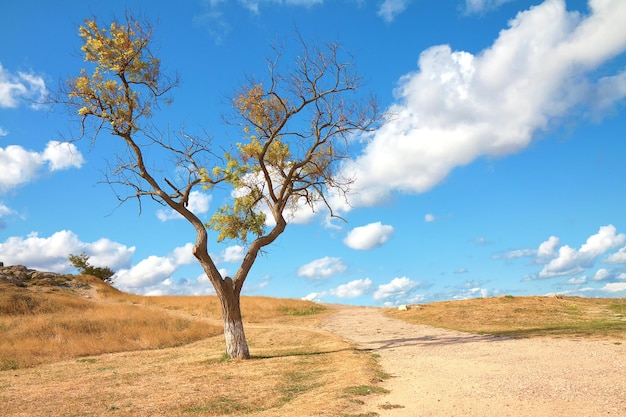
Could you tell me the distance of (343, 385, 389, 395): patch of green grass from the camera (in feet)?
33.4

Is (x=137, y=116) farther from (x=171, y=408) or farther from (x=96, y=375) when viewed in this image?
(x=171, y=408)

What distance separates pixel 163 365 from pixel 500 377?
432 inches

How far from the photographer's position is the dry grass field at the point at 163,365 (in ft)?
34.1

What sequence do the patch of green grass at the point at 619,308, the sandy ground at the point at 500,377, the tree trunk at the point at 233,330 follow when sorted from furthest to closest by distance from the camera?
the patch of green grass at the point at 619,308, the tree trunk at the point at 233,330, the sandy ground at the point at 500,377

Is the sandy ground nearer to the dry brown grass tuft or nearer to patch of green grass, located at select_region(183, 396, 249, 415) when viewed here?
the dry brown grass tuft

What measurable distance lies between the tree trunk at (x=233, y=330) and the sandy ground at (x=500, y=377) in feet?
14.8

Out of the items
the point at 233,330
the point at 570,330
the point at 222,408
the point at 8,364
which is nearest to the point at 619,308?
the point at 570,330

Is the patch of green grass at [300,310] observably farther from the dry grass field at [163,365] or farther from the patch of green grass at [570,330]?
the patch of green grass at [570,330]

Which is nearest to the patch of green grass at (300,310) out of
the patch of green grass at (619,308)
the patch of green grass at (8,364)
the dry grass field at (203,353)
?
the dry grass field at (203,353)

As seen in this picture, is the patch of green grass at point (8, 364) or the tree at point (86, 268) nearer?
the patch of green grass at point (8, 364)

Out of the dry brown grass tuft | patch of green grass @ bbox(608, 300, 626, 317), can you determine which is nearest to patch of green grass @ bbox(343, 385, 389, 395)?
the dry brown grass tuft

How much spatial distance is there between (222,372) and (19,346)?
11831 mm

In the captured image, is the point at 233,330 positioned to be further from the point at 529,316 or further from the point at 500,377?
the point at 529,316

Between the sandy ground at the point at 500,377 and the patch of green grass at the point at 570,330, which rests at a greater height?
the patch of green grass at the point at 570,330
